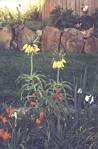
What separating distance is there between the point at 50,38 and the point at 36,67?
1070 millimetres

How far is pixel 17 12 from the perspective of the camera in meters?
10.4

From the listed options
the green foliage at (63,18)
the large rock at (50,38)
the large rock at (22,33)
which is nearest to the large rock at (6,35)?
the large rock at (22,33)

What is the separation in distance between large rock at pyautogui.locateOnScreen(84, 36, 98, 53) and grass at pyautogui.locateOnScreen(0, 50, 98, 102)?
192 millimetres

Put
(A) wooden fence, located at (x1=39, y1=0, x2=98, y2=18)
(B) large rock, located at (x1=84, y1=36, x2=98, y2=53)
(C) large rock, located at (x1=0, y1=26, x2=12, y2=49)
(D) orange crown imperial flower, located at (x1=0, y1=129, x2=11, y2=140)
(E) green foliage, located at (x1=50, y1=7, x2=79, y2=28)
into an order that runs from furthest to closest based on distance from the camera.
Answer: (A) wooden fence, located at (x1=39, y1=0, x2=98, y2=18), (E) green foliage, located at (x1=50, y1=7, x2=79, y2=28), (C) large rock, located at (x1=0, y1=26, x2=12, y2=49), (B) large rock, located at (x1=84, y1=36, x2=98, y2=53), (D) orange crown imperial flower, located at (x1=0, y1=129, x2=11, y2=140)

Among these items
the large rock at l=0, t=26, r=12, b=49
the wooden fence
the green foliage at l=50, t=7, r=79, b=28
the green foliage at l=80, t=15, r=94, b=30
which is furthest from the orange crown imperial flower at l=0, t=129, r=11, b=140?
the wooden fence

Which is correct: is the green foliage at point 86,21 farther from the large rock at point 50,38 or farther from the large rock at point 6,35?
the large rock at point 6,35

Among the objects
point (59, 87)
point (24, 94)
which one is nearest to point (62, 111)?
point (59, 87)

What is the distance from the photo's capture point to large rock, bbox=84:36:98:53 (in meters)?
9.02

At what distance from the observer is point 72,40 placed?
9.06 meters

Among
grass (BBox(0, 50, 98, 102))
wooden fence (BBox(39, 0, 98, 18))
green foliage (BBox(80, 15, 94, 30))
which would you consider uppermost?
wooden fence (BBox(39, 0, 98, 18))

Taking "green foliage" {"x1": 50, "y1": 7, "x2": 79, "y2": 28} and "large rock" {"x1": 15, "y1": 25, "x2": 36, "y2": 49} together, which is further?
"green foliage" {"x1": 50, "y1": 7, "x2": 79, "y2": 28}

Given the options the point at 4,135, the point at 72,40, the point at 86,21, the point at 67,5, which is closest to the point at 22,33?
the point at 72,40

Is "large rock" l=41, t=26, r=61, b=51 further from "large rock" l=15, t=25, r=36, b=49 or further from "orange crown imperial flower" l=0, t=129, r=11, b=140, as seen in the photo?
"orange crown imperial flower" l=0, t=129, r=11, b=140

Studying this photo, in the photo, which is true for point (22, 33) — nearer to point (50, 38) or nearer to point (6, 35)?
point (6, 35)
